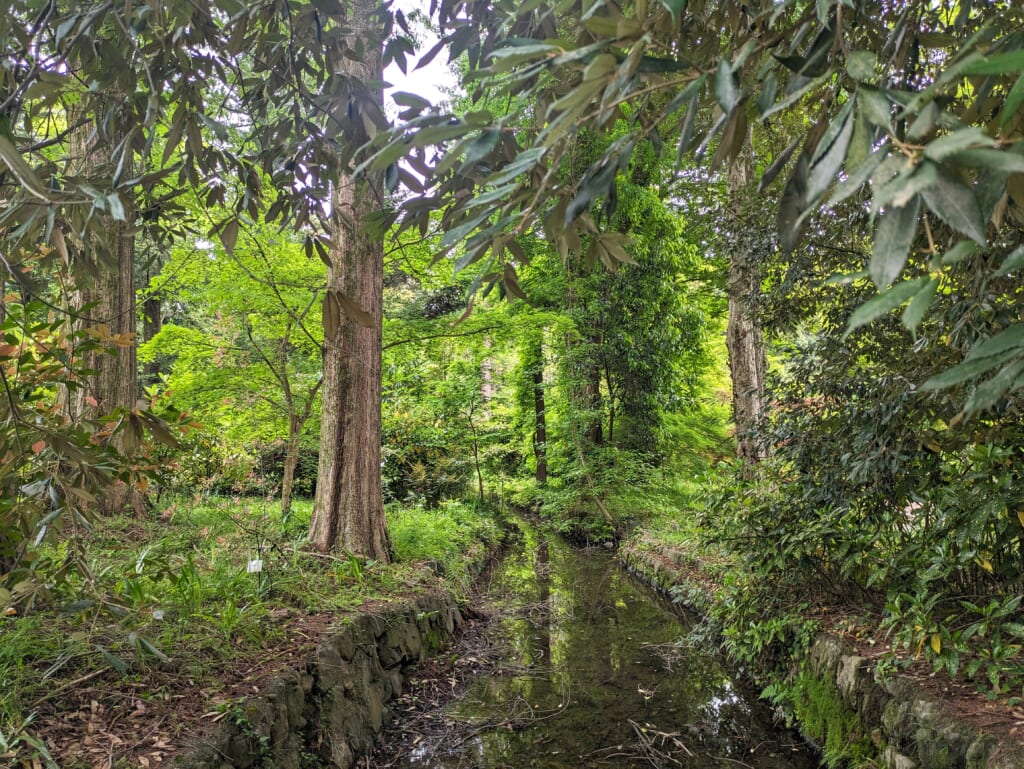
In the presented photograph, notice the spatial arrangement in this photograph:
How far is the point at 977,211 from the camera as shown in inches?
22.9

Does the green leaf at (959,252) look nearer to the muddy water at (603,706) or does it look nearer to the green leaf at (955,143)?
the green leaf at (955,143)

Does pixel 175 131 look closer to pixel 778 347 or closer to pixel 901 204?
pixel 901 204

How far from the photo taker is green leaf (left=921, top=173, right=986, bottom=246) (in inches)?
23.3

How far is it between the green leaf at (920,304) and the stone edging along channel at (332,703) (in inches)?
100

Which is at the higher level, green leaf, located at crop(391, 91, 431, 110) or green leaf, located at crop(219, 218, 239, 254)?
green leaf, located at crop(391, 91, 431, 110)

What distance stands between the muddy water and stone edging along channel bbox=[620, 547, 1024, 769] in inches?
12.6

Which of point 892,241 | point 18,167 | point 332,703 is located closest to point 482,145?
point 892,241

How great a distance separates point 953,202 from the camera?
1.99 ft

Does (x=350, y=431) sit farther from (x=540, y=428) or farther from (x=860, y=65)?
(x=540, y=428)

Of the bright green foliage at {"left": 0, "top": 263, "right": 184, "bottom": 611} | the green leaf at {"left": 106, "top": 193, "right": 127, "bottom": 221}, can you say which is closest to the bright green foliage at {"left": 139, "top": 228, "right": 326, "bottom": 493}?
the bright green foliage at {"left": 0, "top": 263, "right": 184, "bottom": 611}

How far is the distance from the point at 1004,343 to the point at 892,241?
15 cm

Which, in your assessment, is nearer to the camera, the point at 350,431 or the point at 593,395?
the point at 350,431

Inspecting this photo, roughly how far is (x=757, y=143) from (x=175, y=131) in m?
4.69

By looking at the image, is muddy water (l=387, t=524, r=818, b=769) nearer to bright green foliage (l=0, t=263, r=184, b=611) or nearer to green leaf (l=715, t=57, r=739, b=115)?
bright green foliage (l=0, t=263, r=184, b=611)
